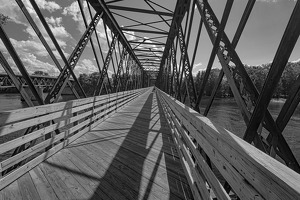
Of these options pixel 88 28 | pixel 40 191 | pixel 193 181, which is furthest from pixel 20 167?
pixel 88 28

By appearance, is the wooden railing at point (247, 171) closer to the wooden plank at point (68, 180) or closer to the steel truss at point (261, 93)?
the steel truss at point (261, 93)

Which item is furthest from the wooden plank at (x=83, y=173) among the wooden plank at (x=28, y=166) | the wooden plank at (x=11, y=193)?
the wooden plank at (x=11, y=193)

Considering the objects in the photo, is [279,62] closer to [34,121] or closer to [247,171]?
[247,171]

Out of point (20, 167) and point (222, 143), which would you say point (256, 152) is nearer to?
point (222, 143)

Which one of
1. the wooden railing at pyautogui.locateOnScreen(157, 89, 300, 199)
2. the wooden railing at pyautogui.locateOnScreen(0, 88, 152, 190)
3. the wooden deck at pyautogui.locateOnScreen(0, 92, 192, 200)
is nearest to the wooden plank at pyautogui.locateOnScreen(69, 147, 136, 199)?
the wooden deck at pyautogui.locateOnScreen(0, 92, 192, 200)

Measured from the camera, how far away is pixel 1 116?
7.23 feet

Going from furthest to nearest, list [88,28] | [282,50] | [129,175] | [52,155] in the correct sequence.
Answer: [88,28], [52,155], [129,175], [282,50]

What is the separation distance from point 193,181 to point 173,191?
37cm

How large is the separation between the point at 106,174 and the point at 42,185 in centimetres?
102

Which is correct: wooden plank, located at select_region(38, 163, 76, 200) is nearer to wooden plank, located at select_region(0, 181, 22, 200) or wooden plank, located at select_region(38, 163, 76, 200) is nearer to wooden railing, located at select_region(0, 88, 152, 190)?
wooden railing, located at select_region(0, 88, 152, 190)

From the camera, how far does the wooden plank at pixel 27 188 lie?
2161 mm

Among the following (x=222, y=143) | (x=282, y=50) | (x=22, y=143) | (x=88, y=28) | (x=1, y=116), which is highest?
(x=88, y=28)

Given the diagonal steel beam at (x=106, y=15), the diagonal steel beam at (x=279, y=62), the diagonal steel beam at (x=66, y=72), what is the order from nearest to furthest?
the diagonal steel beam at (x=279, y=62) → the diagonal steel beam at (x=66, y=72) → the diagonal steel beam at (x=106, y=15)

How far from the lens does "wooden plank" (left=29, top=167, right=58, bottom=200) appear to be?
220 centimetres
